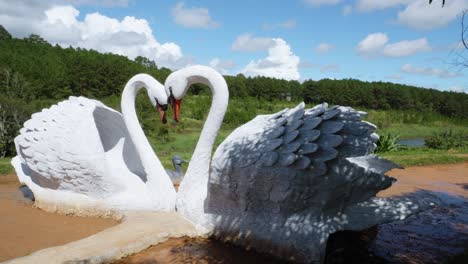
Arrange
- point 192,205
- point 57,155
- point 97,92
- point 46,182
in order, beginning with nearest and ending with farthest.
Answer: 1. point 192,205
2. point 57,155
3. point 46,182
4. point 97,92

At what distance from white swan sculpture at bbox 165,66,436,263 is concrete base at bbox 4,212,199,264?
0.49 m

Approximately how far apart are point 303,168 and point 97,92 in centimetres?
3363

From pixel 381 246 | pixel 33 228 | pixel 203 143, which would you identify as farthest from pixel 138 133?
pixel 381 246

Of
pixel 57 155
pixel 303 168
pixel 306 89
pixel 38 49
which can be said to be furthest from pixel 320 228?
pixel 38 49

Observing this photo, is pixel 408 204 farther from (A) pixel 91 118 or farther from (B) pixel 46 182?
(B) pixel 46 182

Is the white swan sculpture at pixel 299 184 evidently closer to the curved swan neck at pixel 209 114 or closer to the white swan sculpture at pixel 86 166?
the curved swan neck at pixel 209 114

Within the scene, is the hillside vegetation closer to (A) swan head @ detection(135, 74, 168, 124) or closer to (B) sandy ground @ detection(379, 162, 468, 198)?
(A) swan head @ detection(135, 74, 168, 124)

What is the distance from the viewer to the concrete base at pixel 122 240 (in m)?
3.59

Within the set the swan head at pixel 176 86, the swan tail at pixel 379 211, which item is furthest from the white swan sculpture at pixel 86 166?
the swan tail at pixel 379 211

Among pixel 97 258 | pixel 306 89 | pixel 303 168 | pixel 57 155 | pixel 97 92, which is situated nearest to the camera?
pixel 97 258

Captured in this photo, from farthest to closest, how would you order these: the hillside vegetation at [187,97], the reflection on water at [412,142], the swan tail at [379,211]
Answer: the reflection on water at [412,142] < the hillside vegetation at [187,97] < the swan tail at [379,211]

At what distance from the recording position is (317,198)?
4.12 meters

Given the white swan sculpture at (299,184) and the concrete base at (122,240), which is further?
the white swan sculpture at (299,184)

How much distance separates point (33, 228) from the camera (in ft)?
17.0
